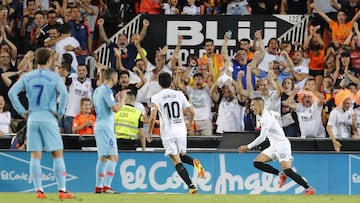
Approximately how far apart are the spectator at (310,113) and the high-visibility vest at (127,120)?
3.78 m

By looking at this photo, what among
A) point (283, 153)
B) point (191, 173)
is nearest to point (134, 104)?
point (191, 173)

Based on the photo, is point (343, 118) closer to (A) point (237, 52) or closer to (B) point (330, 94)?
(B) point (330, 94)

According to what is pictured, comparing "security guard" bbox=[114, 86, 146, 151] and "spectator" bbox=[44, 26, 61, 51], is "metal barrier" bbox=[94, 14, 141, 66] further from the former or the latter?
"security guard" bbox=[114, 86, 146, 151]

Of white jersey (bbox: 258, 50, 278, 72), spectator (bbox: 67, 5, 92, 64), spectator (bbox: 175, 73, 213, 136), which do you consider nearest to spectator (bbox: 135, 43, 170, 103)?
spectator (bbox: 175, 73, 213, 136)

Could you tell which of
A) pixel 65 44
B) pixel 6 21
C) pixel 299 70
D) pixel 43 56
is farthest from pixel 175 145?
pixel 6 21

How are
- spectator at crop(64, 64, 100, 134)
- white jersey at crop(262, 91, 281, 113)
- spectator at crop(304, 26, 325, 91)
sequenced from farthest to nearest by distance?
1. spectator at crop(304, 26, 325, 91)
2. spectator at crop(64, 64, 100, 134)
3. white jersey at crop(262, 91, 281, 113)

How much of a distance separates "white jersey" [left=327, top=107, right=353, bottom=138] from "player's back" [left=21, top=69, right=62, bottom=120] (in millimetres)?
8320

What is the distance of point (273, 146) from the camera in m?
20.4

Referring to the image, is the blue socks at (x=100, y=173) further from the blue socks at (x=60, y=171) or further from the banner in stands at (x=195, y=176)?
the banner in stands at (x=195, y=176)

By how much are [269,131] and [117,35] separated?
7.74 meters

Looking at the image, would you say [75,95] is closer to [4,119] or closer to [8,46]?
[4,119]

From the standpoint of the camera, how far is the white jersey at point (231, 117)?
2394 cm

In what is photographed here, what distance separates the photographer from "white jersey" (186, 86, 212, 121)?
950 inches

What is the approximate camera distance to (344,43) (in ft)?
85.0
